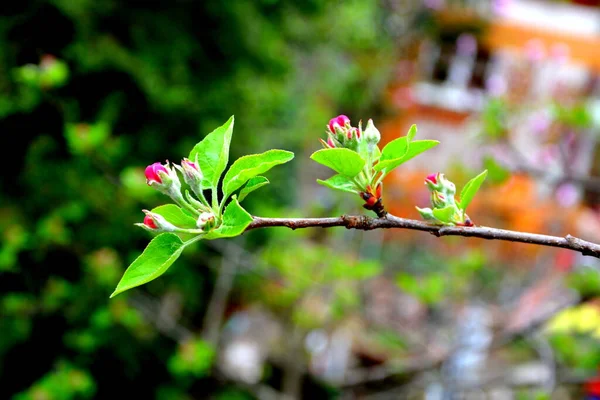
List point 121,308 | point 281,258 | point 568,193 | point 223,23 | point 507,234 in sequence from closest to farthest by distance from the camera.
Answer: point 507,234 → point 121,308 → point 281,258 → point 223,23 → point 568,193

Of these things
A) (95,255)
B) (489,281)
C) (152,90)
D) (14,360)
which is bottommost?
(14,360)

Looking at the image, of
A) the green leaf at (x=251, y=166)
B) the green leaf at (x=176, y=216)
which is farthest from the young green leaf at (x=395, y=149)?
the green leaf at (x=176, y=216)

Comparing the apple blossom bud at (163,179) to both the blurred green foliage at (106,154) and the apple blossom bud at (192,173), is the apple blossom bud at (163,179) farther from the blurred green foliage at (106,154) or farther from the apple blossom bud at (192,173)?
the blurred green foliage at (106,154)

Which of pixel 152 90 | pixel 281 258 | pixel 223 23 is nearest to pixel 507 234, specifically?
pixel 281 258

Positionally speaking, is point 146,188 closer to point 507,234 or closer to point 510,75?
point 507,234

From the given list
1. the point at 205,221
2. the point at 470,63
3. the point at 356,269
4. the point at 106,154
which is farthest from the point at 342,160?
the point at 470,63

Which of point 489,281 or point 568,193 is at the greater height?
point 568,193

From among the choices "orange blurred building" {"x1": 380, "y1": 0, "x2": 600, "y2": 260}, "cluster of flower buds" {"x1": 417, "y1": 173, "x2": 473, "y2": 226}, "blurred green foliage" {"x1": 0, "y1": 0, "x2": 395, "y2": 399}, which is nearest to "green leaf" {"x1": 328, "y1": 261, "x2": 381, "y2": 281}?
"blurred green foliage" {"x1": 0, "y1": 0, "x2": 395, "y2": 399}
